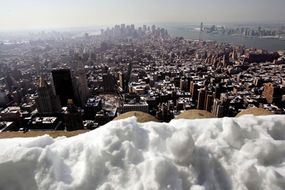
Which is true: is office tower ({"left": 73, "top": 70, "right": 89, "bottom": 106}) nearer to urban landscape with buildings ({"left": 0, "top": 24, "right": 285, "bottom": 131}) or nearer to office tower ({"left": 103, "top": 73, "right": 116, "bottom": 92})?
urban landscape with buildings ({"left": 0, "top": 24, "right": 285, "bottom": 131})

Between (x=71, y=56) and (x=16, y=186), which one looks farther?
(x=71, y=56)

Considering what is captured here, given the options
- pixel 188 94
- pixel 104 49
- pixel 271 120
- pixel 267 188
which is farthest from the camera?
pixel 104 49

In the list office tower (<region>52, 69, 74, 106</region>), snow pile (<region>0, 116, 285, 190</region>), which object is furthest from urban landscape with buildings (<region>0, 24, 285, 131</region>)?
snow pile (<region>0, 116, 285, 190</region>)

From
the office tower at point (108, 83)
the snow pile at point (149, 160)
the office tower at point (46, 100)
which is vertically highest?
the snow pile at point (149, 160)

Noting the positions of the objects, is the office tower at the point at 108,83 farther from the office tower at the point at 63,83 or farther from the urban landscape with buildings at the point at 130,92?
the office tower at the point at 63,83

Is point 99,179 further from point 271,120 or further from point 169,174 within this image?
point 271,120

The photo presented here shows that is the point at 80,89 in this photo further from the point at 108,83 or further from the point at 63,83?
the point at 108,83

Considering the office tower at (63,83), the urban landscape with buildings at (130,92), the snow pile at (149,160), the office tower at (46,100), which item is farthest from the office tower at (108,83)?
the snow pile at (149,160)

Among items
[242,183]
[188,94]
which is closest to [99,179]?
[242,183]
